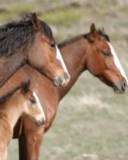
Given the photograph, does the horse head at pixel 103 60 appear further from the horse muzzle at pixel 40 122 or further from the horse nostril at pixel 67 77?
the horse muzzle at pixel 40 122

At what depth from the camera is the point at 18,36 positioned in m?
10.6

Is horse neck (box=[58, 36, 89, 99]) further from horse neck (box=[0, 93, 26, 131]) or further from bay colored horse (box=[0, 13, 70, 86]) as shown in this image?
horse neck (box=[0, 93, 26, 131])

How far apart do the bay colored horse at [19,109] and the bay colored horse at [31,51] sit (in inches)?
15.1

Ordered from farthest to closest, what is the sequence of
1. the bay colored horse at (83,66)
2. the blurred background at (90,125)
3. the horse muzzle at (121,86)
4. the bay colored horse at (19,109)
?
the blurred background at (90,125) → the horse muzzle at (121,86) → the bay colored horse at (83,66) → the bay colored horse at (19,109)

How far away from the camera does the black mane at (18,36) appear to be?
34.7ft

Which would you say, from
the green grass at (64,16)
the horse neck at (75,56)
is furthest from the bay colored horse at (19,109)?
the green grass at (64,16)

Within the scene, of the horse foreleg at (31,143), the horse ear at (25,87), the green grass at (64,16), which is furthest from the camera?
the green grass at (64,16)

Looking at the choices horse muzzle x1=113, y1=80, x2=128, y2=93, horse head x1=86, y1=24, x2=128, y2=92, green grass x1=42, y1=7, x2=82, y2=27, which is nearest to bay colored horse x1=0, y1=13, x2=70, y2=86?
horse head x1=86, y1=24, x2=128, y2=92

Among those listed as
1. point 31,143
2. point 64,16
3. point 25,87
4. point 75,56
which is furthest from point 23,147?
point 64,16

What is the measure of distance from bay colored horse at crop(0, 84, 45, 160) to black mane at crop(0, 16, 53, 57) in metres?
0.57

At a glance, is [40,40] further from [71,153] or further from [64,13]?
[64,13]

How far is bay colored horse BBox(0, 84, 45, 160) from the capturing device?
10.0 m

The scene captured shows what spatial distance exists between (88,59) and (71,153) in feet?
6.93

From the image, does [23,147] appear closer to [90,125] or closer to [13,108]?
[13,108]
